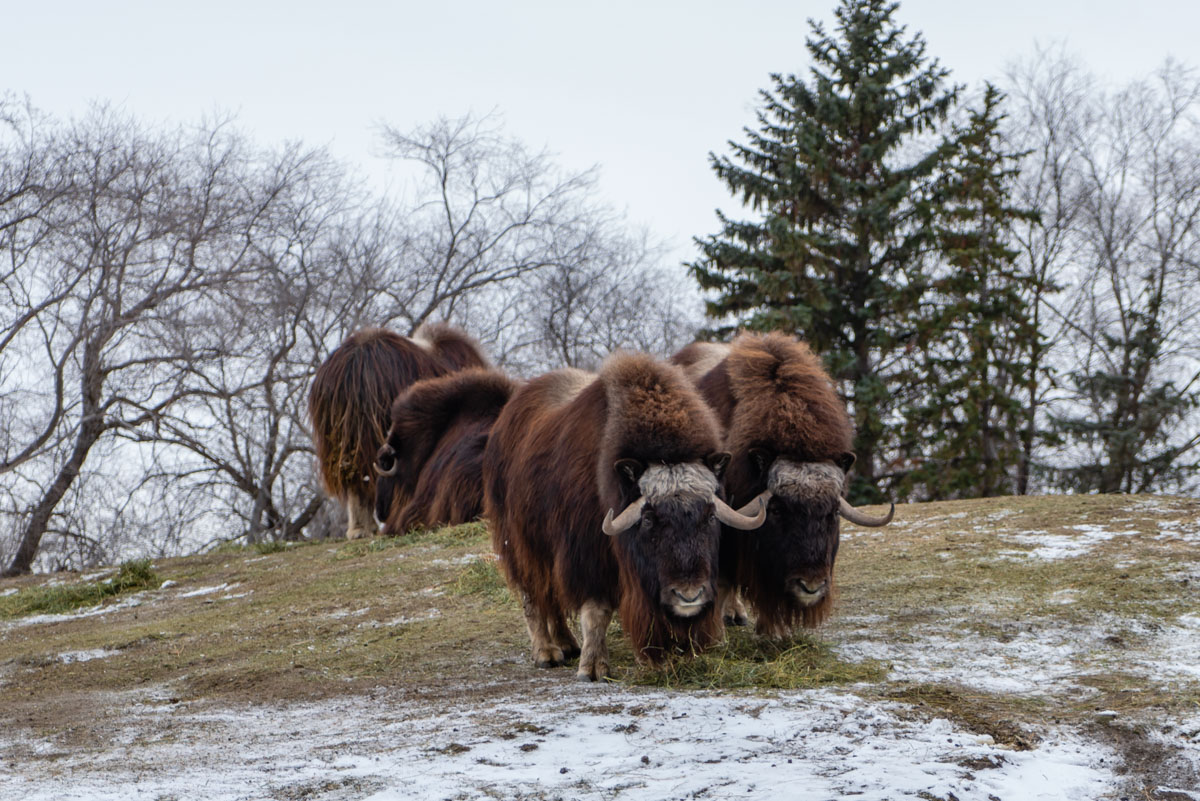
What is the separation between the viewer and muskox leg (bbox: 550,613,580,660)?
7191 millimetres

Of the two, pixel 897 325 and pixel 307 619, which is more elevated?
pixel 897 325

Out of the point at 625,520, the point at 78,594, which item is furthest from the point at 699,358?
the point at 78,594

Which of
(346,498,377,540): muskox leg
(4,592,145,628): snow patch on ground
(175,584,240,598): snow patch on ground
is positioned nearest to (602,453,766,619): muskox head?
(175,584,240,598): snow patch on ground

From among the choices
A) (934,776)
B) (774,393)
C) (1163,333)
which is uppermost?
(1163,333)

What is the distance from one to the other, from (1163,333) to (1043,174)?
5226 mm

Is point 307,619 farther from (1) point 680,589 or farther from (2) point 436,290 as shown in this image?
(2) point 436,290

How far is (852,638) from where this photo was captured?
704 cm

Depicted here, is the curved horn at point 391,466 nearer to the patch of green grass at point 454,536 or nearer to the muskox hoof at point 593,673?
the patch of green grass at point 454,536

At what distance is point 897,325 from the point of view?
84.9ft

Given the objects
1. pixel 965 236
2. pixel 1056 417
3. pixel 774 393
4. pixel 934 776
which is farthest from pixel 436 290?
pixel 934 776

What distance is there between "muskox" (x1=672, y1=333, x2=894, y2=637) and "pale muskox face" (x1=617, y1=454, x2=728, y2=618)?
661 mm

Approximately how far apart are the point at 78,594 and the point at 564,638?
7.59 metres

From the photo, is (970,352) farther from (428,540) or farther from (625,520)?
(625,520)

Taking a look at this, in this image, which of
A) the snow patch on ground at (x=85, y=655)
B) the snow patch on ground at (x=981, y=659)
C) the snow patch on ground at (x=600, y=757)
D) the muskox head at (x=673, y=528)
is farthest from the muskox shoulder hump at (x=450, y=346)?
the snow patch on ground at (x=600, y=757)
